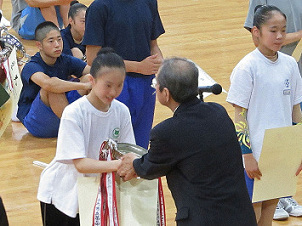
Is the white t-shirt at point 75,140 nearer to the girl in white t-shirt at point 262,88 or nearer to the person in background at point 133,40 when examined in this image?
the girl in white t-shirt at point 262,88

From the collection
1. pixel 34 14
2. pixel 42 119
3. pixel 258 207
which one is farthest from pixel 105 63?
pixel 34 14

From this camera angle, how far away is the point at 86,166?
2916 mm

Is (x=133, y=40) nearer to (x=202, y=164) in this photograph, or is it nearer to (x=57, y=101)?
(x=57, y=101)

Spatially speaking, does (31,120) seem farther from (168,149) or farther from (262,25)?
(168,149)

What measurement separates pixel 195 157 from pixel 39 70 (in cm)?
267

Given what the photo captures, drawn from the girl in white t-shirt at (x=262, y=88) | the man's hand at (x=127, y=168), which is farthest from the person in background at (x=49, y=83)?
the man's hand at (x=127, y=168)

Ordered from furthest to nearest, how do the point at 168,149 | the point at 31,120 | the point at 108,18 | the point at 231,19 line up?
the point at 231,19 → the point at 31,120 → the point at 108,18 → the point at 168,149

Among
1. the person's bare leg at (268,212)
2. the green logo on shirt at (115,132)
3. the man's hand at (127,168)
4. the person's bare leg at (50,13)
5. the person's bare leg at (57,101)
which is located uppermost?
the person's bare leg at (50,13)

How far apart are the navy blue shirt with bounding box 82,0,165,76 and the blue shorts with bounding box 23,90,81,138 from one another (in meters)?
1.11

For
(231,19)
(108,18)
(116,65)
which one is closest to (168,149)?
(116,65)

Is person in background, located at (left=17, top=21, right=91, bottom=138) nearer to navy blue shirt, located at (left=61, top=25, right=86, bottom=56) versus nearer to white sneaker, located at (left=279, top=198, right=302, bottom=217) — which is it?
navy blue shirt, located at (left=61, top=25, right=86, bottom=56)

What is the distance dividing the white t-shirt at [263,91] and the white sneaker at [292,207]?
2.62 ft

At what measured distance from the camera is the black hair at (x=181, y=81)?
2.66m

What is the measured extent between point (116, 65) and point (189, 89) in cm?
50
